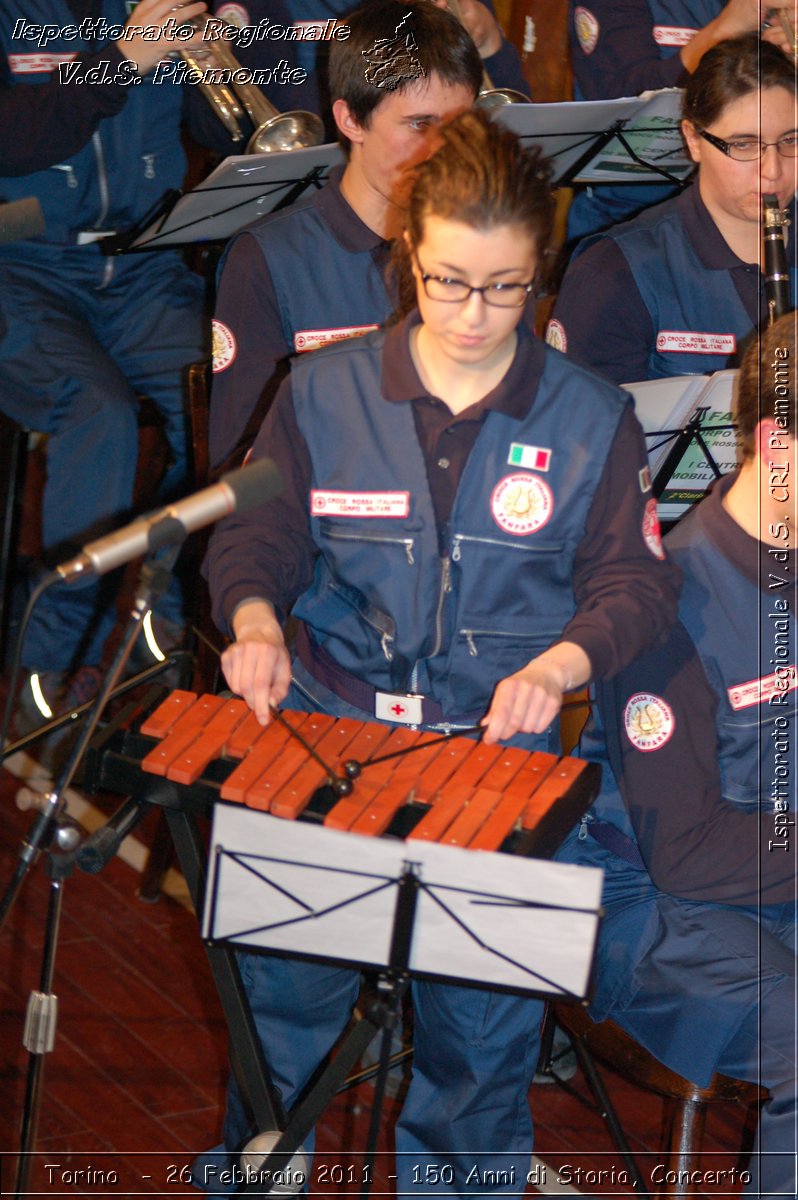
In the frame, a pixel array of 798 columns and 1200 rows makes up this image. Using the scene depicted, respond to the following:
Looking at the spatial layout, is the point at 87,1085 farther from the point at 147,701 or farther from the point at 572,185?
the point at 572,185

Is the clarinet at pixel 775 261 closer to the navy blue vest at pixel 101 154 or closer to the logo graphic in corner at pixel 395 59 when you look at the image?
the logo graphic in corner at pixel 395 59

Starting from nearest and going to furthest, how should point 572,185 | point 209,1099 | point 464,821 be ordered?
point 464,821
point 209,1099
point 572,185

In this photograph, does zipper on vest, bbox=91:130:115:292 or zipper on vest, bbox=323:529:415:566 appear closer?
zipper on vest, bbox=323:529:415:566

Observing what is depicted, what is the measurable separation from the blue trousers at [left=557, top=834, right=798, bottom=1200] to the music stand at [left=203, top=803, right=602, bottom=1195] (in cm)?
45

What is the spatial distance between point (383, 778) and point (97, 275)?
209 centimetres

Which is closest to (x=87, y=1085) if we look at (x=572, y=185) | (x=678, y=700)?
(x=678, y=700)

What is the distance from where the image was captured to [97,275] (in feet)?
11.9

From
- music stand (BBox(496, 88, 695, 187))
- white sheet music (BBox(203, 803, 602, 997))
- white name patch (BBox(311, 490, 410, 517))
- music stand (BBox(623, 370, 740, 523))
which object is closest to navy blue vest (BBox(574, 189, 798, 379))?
music stand (BBox(496, 88, 695, 187))

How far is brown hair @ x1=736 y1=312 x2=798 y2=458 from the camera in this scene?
84.7 inches

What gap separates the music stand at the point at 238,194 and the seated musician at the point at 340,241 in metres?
0.10

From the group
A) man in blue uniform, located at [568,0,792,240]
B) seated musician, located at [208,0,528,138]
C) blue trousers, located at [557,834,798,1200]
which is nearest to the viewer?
blue trousers, located at [557,834,798,1200]

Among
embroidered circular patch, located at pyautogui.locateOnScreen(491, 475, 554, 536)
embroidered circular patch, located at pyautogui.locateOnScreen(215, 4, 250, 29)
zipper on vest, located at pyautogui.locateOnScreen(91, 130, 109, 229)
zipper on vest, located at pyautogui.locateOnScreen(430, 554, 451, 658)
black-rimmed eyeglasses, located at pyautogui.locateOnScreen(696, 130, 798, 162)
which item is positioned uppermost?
embroidered circular patch, located at pyautogui.locateOnScreen(215, 4, 250, 29)

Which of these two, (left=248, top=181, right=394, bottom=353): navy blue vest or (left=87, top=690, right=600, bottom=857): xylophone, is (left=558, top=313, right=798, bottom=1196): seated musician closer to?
(left=87, top=690, right=600, bottom=857): xylophone

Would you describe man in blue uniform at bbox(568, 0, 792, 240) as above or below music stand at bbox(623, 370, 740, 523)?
above
